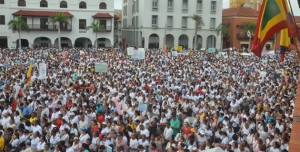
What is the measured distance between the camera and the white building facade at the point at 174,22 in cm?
4925

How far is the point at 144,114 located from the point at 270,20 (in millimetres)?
5290

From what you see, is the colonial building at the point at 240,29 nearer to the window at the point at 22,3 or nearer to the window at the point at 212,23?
the window at the point at 212,23

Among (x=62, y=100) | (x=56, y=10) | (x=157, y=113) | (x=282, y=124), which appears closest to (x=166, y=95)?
(x=157, y=113)

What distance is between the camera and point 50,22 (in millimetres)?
44938

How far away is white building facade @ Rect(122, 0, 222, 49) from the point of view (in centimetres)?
4925

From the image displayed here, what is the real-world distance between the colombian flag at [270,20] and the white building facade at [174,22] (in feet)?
136

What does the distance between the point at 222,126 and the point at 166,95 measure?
14.6 ft

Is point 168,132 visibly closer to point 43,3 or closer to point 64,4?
point 64,4

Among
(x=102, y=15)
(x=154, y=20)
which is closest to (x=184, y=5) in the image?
(x=154, y=20)

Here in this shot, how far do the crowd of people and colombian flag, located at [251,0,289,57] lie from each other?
2645mm

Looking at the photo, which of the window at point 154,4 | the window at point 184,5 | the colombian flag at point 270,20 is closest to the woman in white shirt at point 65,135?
the colombian flag at point 270,20

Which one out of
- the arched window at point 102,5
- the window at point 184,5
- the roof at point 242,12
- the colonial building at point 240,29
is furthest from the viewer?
the roof at point 242,12

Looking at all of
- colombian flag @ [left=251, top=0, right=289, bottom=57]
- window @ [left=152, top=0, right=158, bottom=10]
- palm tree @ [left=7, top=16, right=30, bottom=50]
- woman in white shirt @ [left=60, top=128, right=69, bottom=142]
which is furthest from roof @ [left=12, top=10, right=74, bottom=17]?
colombian flag @ [left=251, top=0, right=289, bottom=57]

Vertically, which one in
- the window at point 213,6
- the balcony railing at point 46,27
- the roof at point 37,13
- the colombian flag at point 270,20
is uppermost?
the window at point 213,6
